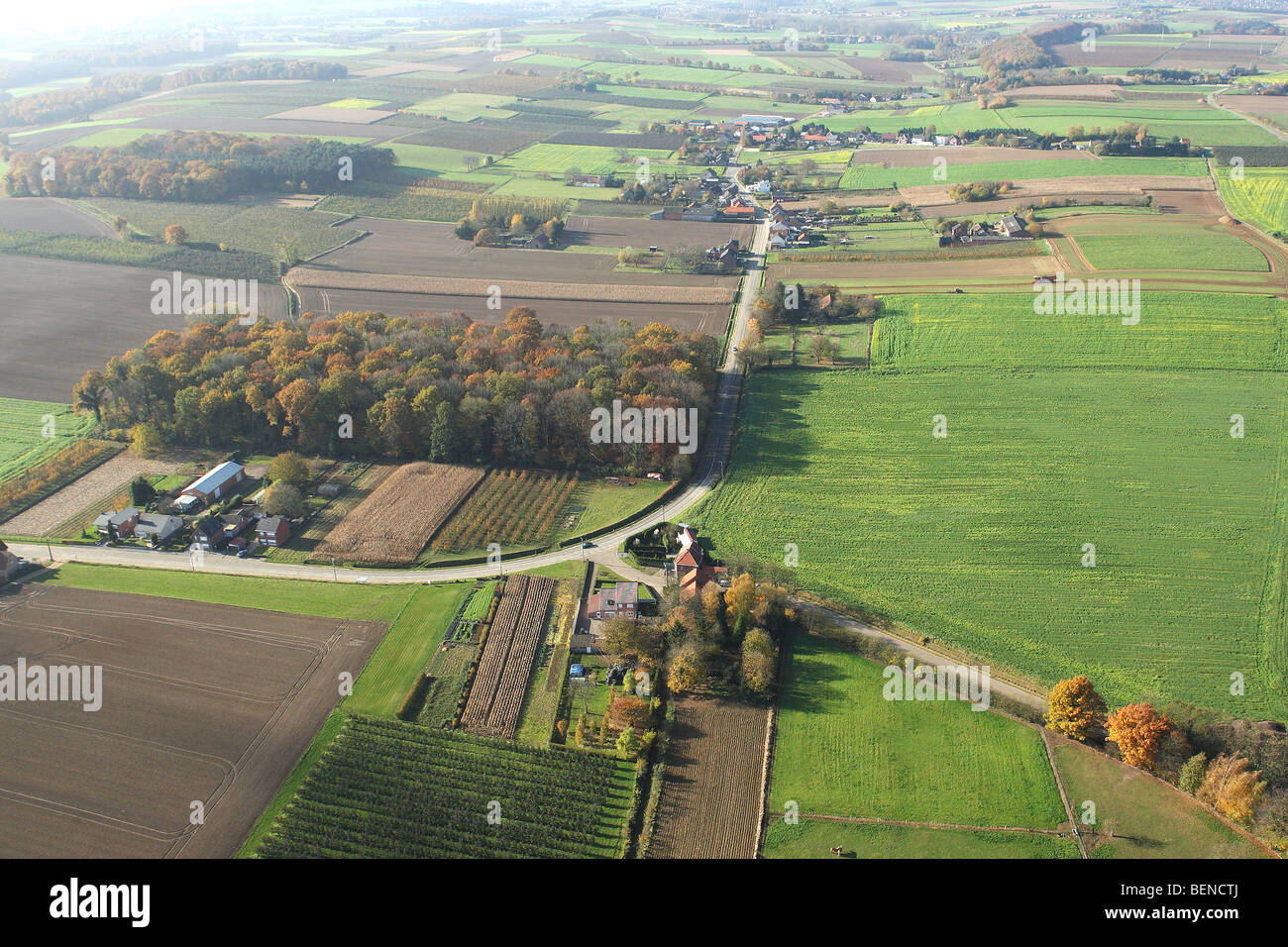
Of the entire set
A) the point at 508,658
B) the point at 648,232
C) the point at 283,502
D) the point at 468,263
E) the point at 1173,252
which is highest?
the point at 648,232

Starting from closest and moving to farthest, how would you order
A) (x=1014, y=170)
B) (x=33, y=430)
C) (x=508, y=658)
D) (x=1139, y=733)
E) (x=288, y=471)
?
(x=1139, y=733)
(x=508, y=658)
(x=288, y=471)
(x=33, y=430)
(x=1014, y=170)

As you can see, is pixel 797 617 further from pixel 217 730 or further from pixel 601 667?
pixel 217 730

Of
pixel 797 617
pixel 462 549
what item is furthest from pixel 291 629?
pixel 797 617

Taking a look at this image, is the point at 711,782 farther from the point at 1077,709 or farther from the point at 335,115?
the point at 335,115

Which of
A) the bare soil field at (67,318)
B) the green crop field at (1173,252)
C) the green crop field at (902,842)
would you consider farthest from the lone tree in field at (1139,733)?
the bare soil field at (67,318)

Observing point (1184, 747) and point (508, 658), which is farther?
point (508, 658)

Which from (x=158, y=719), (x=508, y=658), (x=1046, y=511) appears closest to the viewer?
(x=158, y=719)

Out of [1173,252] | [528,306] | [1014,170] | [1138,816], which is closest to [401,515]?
[528,306]

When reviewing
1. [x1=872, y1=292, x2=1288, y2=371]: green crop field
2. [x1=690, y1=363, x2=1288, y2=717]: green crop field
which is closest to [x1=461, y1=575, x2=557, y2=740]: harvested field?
[x1=690, y1=363, x2=1288, y2=717]: green crop field
